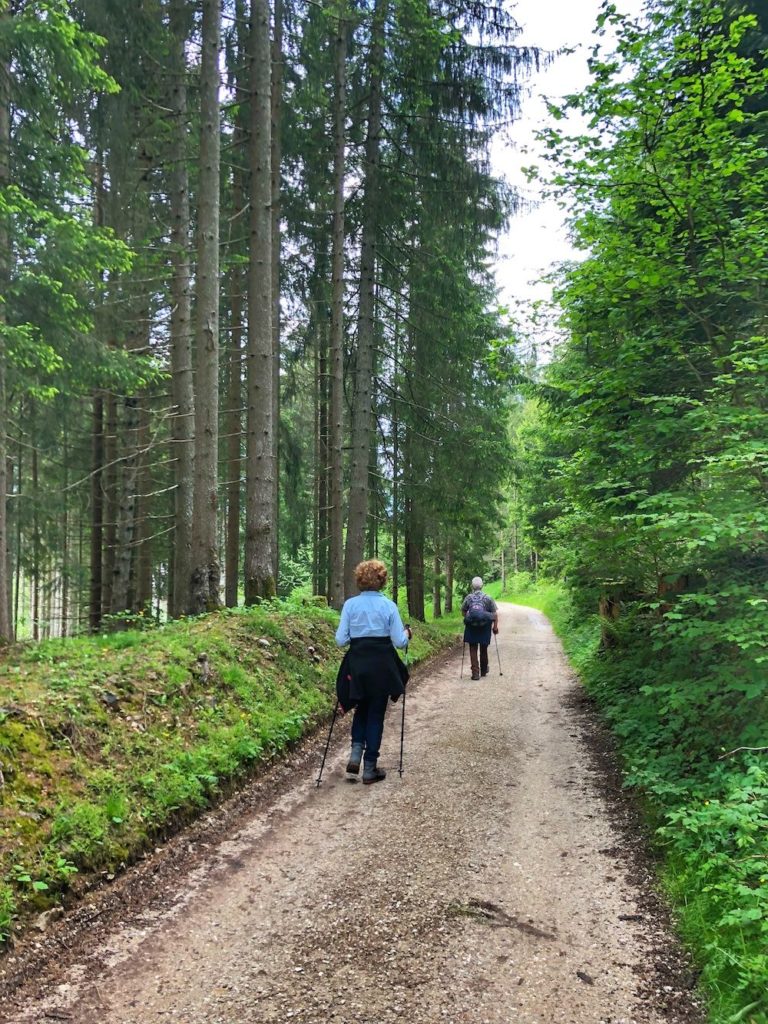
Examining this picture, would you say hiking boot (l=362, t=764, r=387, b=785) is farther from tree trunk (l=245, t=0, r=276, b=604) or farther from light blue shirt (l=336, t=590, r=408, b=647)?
tree trunk (l=245, t=0, r=276, b=604)

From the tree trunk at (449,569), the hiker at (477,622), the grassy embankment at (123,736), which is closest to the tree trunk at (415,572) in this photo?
the tree trunk at (449,569)

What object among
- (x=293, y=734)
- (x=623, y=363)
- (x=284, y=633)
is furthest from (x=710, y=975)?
(x=284, y=633)

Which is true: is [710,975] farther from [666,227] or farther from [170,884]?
[666,227]

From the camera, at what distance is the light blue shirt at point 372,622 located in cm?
553

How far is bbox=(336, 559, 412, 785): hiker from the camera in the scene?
548 centimetres

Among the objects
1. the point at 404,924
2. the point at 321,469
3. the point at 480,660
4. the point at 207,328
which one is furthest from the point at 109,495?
the point at 404,924

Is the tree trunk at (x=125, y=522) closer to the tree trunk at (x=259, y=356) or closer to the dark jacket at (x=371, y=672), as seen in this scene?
the tree trunk at (x=259, y=356)

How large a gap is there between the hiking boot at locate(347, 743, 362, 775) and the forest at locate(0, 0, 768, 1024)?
2511 millimetres

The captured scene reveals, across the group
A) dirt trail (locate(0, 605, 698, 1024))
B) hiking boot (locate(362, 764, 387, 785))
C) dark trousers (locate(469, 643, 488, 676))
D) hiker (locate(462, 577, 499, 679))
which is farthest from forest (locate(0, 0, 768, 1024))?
hiking boot (locate(362, 764, 387, 785))

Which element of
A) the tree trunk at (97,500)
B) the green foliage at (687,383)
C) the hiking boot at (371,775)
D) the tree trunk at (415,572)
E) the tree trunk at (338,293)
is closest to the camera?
the green foliage at (687,383)

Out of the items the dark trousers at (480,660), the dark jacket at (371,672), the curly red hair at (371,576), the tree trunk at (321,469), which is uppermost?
the tree trunk at (321,469)

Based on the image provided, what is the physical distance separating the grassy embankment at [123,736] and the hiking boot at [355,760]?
35.4 inches

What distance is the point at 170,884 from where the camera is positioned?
373cm

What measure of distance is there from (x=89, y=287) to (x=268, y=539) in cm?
520
